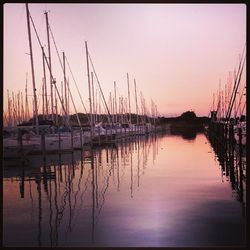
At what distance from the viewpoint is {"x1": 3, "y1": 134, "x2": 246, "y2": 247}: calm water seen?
675cm

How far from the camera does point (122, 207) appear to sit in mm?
8922

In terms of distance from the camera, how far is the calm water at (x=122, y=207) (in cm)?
675

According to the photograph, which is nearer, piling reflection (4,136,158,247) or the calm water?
the calm water

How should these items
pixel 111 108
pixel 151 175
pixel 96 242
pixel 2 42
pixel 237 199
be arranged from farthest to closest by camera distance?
pixel 111 108
pixel 151 175
pixel 237 199
pixel 96 242
pixel 2 42

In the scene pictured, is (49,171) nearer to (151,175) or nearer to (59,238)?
(151,175)

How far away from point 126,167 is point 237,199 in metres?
7.04

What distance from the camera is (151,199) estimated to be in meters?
9.83

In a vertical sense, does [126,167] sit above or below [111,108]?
below

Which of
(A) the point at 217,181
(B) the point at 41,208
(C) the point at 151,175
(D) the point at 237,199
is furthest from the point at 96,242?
(C) the point at 151,175

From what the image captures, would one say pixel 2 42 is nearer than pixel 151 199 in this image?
Yes

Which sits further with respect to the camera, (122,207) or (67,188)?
(67,188)

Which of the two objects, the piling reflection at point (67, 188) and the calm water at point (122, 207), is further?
the piling reflection at point (67, 188)

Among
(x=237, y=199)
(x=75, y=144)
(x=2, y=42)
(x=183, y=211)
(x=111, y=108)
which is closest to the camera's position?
(x=2, y=42)

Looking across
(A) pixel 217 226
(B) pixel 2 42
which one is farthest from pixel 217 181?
(B) pixel 2 42
